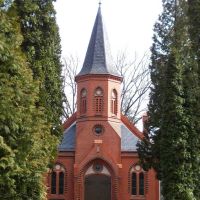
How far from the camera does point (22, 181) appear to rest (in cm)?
1844

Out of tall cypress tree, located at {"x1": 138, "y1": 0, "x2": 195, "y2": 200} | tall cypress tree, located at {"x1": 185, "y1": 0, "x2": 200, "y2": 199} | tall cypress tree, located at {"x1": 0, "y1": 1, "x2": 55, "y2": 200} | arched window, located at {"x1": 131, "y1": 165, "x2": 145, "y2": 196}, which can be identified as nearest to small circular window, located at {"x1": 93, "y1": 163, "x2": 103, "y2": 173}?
arched window, located at {"x1": 131, "y1": 165, "x2": 145, "y2": 196}

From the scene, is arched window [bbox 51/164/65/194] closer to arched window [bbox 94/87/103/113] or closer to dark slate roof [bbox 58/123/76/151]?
dark slate roof [bbox 58/123/76/151]

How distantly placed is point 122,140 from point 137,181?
3407 millimetres

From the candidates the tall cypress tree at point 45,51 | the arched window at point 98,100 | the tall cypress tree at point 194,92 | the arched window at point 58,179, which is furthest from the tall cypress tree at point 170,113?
the arched window at point 58,179

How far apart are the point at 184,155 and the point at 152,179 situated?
45.5 ft

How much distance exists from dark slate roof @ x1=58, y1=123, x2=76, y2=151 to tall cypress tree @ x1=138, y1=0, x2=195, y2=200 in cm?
973

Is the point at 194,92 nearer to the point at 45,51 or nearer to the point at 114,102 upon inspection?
the point at 45,51

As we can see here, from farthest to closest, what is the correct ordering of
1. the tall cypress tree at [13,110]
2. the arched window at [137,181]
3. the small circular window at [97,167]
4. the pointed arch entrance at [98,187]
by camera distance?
the small circular window at [97,167] < the arched window at [137,181] < the pointed arch entrance at [98,187] < the tall cypress tree at [13,110]

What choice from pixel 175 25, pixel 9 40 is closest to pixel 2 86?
pixel 9 40

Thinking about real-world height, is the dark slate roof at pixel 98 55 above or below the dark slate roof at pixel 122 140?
above

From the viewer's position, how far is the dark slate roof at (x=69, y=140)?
40.2m

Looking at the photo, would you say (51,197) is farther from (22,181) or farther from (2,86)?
(2,86)

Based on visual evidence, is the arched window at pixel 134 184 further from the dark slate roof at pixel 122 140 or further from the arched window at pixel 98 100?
the arched window at pixel 98 100

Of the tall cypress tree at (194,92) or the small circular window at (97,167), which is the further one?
the small circular window at (97,167)
